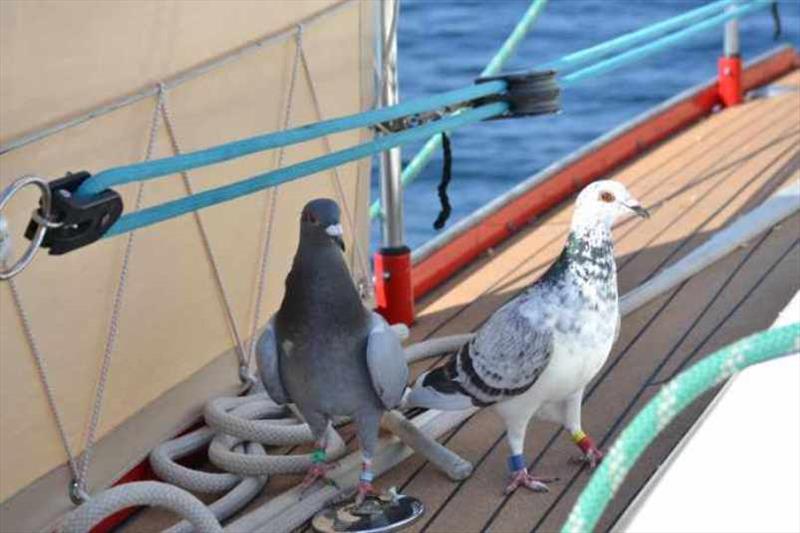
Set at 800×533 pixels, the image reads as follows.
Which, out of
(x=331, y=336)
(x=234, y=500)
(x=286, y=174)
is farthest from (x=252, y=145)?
(x=234, y=500)

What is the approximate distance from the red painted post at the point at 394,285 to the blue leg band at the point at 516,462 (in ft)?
3.78

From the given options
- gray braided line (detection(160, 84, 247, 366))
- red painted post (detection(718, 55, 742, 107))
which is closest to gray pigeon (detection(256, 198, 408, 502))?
gray braided line (detection(160, 84, 247, 366))

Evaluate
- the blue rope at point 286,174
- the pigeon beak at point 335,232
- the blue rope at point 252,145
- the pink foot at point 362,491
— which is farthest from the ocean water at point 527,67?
the pigeon beak at point 335,232

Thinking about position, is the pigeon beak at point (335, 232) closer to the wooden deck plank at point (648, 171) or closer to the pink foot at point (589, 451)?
the pink foot at point (589, 451)

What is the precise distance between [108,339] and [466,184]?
8.14m

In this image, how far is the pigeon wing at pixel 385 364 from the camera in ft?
11.3

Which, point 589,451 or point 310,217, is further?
point 589,451

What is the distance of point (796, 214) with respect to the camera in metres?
5.61

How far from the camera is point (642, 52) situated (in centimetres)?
529

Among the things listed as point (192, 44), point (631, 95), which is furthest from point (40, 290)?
point (631, 95)

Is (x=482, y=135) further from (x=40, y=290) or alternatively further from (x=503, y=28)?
(x=40, y=290)

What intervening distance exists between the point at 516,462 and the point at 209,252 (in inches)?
39.2

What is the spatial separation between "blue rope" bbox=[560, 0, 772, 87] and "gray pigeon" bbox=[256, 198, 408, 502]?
1.33 metres

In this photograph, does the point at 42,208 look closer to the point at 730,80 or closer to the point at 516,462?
the point at 516,462
